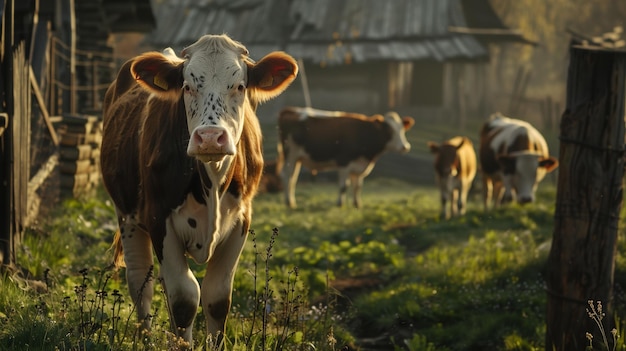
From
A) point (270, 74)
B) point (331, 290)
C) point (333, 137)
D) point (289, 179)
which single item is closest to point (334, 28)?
point (333, 137)

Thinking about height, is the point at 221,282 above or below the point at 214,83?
below

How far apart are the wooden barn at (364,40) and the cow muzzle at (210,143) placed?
1046 inches

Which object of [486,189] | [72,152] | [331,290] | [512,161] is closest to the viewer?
[331,290]

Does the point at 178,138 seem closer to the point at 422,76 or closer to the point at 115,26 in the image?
the point at 115,26

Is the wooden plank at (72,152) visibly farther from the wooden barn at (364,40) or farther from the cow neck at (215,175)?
the wooden barn at (364,40)

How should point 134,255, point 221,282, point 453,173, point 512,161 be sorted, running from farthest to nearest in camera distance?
1. point 453,173
2. point 512,161
3. point 134,255
4. point 221,282

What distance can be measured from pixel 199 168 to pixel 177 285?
68cm

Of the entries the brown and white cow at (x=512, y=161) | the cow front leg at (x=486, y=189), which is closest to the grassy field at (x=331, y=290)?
the brown and white cow at (x=512, y=161)

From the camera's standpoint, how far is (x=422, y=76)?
35656 mm

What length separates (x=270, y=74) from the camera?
5273mm

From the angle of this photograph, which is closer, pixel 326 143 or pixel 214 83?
pixel 214 83

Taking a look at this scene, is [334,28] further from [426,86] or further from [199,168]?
[199,168]

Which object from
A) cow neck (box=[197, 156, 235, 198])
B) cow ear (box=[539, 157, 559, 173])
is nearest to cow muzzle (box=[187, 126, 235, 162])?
cow neck (box=[197, 156, 235, 198])

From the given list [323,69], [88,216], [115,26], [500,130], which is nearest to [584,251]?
[88,216]
